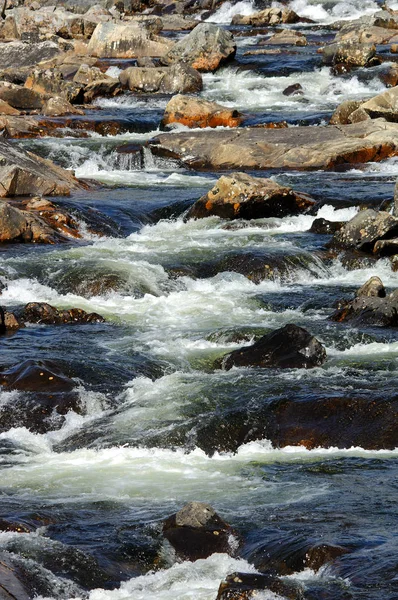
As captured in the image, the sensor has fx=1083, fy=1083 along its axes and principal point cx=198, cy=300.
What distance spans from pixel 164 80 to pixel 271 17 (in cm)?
1665

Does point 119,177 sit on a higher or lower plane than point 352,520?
lower

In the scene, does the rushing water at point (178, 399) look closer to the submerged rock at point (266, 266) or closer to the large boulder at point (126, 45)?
the submerged rock at point (266, 266)

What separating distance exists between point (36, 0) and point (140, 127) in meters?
30.0

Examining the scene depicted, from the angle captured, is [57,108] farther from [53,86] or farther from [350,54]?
[350,54]

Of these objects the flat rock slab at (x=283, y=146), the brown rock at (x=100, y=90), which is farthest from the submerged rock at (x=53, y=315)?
the brown rock at (x=100, y=90)

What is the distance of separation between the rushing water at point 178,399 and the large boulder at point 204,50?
13.3 meters

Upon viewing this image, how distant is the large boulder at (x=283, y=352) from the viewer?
489 inches

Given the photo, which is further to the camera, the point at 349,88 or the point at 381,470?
the point at 349,88

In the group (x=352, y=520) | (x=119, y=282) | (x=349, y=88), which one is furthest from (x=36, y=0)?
(x=352, y=520)

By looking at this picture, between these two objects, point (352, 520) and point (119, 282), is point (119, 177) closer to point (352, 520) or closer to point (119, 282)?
point (119, 282)

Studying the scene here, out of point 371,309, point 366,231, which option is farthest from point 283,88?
point 371,309

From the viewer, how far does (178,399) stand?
38.1 feet

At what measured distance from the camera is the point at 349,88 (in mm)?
31438

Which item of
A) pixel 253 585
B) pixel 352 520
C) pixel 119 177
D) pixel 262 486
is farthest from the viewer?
pixel 119 177
